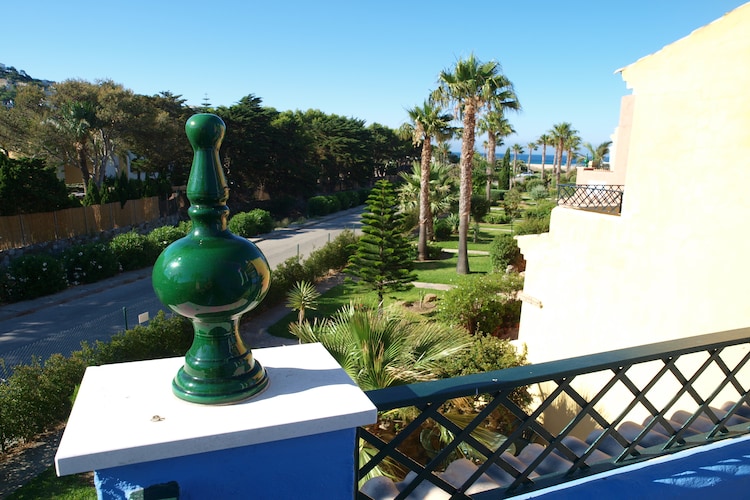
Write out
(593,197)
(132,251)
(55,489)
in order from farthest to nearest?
1. (132,251)
2. (593,197)
3. (55,489)

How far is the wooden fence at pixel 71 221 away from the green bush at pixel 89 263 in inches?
104

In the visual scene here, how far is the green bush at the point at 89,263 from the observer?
18250 millimetres

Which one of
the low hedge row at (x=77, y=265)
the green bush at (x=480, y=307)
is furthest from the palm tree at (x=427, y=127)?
the low hedge row at (x=77, y=265)

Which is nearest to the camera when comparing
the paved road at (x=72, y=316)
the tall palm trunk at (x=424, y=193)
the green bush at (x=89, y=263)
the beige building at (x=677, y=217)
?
the beige building at (x=677, y=217)

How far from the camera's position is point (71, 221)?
22609mm

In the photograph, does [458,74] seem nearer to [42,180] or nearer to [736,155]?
Answer: [736,155]

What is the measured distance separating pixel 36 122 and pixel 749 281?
102ft

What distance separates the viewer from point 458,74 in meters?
18.8

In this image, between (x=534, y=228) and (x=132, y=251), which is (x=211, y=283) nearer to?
(x=132, y=251)

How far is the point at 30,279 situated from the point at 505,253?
57.0 ft

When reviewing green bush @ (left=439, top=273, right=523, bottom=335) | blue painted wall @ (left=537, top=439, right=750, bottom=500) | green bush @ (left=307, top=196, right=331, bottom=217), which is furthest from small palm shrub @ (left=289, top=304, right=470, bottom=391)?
green bush @ (left=307, top=196, right=331, bottom=217)

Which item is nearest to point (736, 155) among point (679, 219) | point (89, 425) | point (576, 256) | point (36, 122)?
point (679, 219)

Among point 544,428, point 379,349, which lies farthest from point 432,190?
point 544,428

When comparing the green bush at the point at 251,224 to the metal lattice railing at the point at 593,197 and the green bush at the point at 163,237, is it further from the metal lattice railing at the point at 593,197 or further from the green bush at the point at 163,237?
the metal lattice railing at the point at 593,197
